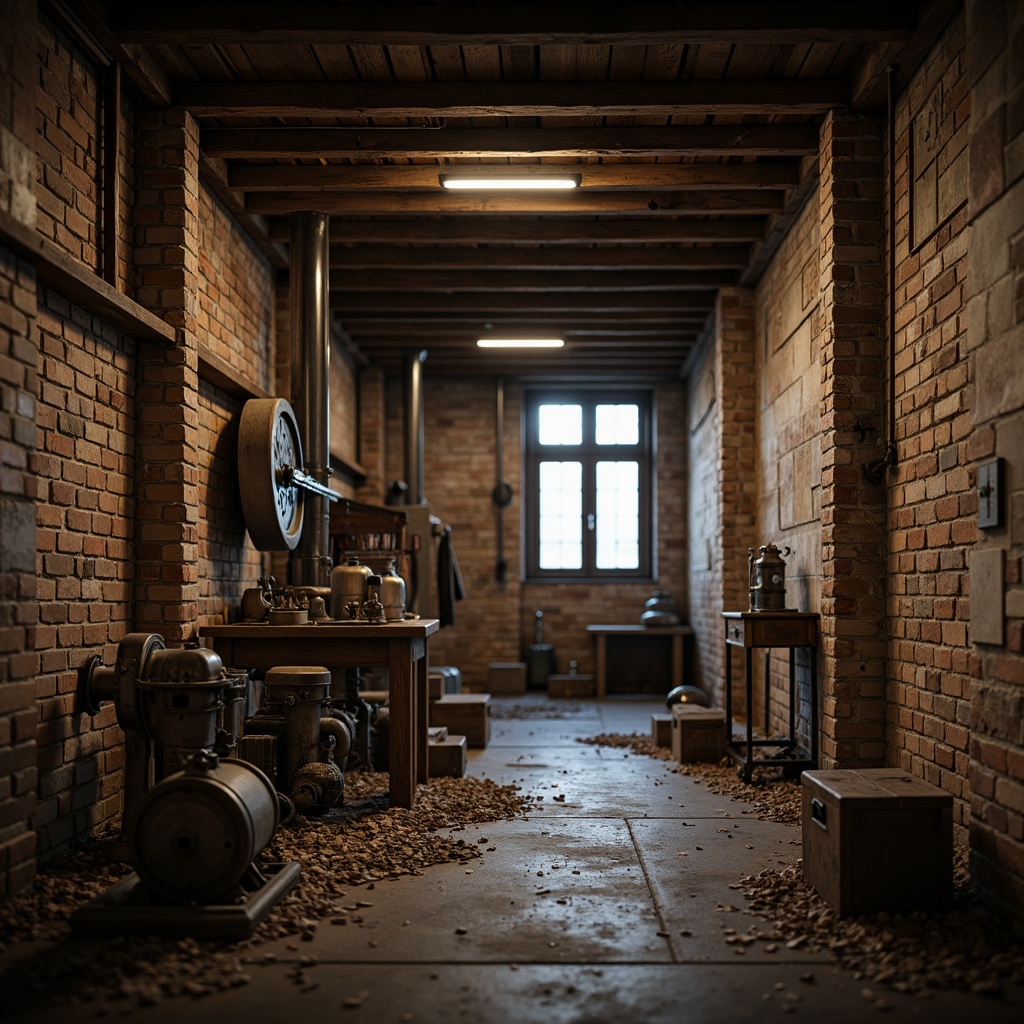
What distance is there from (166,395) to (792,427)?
4125mm

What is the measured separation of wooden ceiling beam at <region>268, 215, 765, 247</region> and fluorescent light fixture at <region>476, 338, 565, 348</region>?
8.50 feet

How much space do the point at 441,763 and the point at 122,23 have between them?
4.26 metres

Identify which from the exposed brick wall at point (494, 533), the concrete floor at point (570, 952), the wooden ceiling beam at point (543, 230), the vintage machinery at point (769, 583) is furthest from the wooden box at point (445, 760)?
the exposed brick wall at point (494, 533)

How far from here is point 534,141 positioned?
5.78 m

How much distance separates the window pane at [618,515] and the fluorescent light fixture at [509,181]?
20.9 ft

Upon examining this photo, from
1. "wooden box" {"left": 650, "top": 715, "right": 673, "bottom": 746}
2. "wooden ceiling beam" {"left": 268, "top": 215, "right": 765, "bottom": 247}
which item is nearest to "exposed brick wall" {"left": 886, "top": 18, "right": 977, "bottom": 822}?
"wooden ceiling beam" {"left": 268, "top": 215, "right": 765, "bottom": 247}

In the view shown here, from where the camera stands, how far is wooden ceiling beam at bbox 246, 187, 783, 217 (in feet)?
21.7

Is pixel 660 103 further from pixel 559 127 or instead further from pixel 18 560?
pixel 18 560

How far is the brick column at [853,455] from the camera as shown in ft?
17.0

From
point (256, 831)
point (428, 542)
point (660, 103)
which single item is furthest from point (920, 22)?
point (428, 542)

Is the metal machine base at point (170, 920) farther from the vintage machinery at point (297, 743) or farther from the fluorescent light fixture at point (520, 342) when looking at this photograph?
the fluorescent light fixture at point (520, 342)

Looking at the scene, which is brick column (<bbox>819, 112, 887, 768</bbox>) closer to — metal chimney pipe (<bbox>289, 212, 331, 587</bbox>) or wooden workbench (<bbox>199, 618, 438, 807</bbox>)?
wooden workbench (<bbox>199, 618, 438, 807</bbox>)

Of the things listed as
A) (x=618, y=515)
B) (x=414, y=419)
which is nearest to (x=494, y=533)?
(x=618, y=515)

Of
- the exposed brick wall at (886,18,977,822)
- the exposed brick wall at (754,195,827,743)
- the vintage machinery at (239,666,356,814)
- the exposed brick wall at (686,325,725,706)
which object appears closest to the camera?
the exposed brick wall at (886,18,977,822)
